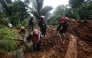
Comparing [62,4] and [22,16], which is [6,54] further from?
[62,4]

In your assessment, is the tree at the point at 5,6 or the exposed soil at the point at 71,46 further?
the tree at the point at 5,6

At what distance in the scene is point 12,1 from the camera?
18672mm

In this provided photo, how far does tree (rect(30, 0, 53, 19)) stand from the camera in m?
16.9

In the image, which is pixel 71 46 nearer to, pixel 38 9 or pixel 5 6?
pixel 38 9

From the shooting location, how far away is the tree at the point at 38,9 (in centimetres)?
1694

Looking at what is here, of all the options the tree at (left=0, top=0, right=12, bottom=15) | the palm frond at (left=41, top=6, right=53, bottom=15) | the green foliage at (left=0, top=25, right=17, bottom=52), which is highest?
the tree at (left=0, top=0, right=12, bottom=15)

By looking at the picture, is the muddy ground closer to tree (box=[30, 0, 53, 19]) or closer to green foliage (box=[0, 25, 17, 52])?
green foliage (box=[0, 25, 17, 52])

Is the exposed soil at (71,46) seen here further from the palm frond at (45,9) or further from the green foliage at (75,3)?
the green foliage at (75,3)

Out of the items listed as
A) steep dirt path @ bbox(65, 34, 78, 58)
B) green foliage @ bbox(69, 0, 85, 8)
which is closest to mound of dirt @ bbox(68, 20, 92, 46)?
steep dirt path @ bbox(65, 34, 78, 58)

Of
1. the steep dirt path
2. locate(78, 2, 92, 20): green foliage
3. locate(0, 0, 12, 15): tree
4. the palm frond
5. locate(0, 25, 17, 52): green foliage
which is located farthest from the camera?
the palm frond

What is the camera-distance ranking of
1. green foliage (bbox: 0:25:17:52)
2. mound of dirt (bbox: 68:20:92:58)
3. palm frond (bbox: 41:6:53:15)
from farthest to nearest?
1. palm frond (bbox: 41:6:53:15)
2. mound of dirt (bbox: 68:20:92:58)
3. green foliage (bbox: 0:25:17:52)

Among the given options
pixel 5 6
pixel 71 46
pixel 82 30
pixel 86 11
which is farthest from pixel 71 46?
pixel 5 6

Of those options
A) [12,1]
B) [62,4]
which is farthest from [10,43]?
[62,4]

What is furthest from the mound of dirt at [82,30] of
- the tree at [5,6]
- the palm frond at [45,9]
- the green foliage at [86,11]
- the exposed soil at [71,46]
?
the tree at [5,6]
